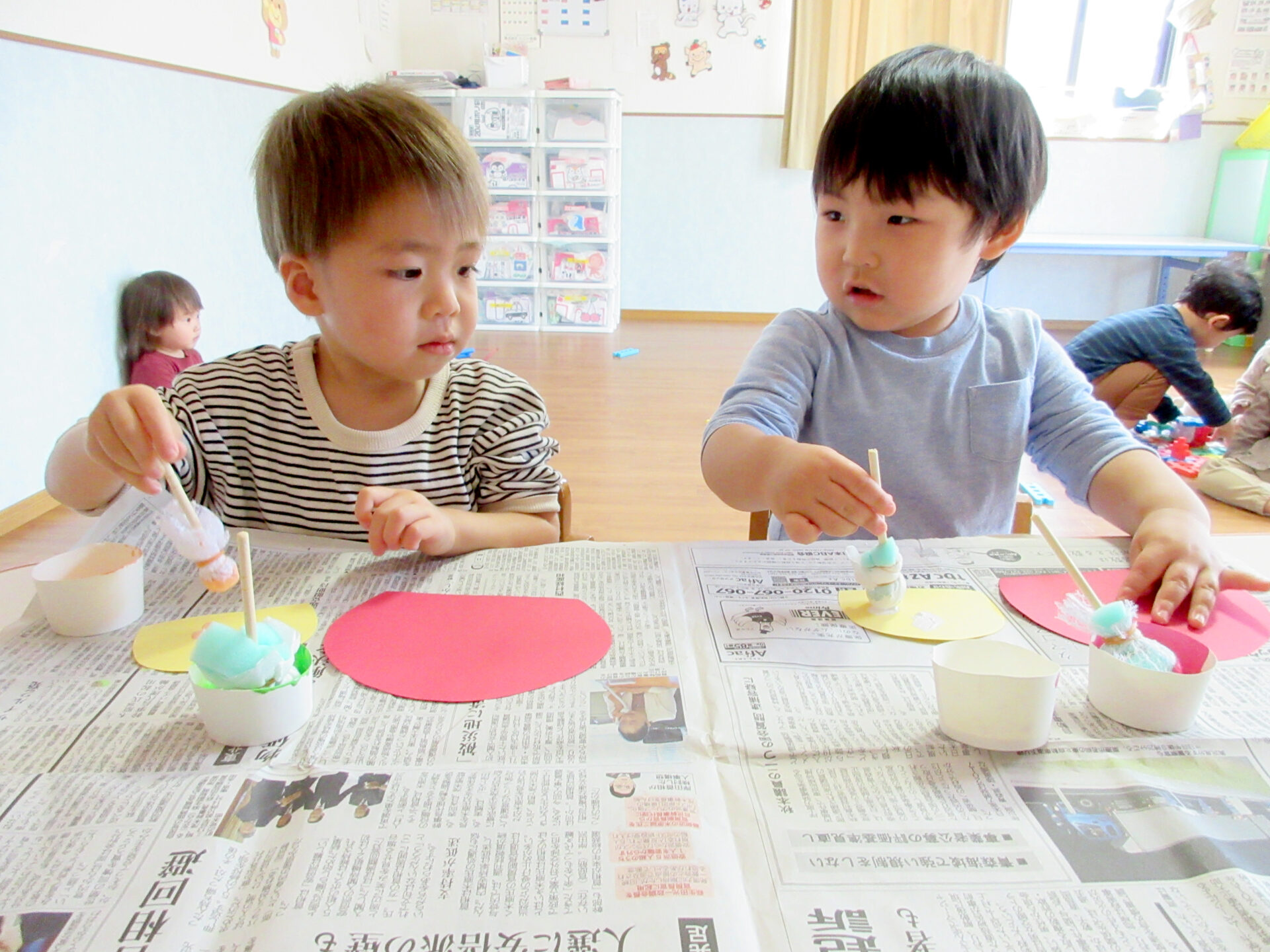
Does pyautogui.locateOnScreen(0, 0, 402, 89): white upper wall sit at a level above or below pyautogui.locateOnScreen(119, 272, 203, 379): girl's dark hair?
above

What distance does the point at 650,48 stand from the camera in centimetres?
428

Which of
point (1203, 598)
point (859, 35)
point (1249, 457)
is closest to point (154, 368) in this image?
point (1203, 598)

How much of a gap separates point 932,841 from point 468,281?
0.62 metres

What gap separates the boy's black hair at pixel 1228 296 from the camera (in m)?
2.38

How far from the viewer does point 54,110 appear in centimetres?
189

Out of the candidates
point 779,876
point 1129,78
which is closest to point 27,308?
point 779,876

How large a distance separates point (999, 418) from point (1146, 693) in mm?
471

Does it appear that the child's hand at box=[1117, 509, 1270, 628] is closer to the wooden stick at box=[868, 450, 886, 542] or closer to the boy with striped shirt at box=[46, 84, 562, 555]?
the wooden stick at box=[868, 450, 886, 542]

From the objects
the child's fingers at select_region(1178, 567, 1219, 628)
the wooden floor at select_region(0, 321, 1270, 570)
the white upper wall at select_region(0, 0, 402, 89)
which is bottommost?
the wooden floor at select_region(0, 321, 1270, 570)

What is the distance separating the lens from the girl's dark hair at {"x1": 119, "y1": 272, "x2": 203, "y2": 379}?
7.04 ft

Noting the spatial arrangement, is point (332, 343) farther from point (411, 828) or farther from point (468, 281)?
point (411, 828)

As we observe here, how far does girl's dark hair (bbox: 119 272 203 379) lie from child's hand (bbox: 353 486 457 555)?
1.78 m

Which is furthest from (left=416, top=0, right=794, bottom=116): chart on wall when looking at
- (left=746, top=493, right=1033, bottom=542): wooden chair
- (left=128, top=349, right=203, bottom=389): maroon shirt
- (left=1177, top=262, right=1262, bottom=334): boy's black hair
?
(left=746, top=493, right=1033, bottom=542): wooden chair

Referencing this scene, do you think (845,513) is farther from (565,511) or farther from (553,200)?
(553,200)
